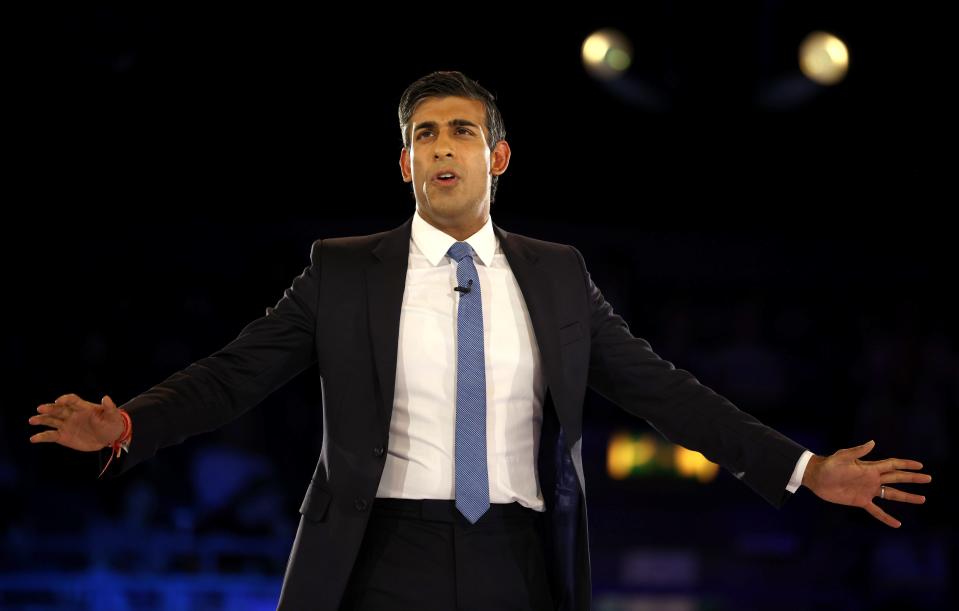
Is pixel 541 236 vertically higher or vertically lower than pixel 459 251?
higher

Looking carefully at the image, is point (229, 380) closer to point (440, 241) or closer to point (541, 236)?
point (440, 241)

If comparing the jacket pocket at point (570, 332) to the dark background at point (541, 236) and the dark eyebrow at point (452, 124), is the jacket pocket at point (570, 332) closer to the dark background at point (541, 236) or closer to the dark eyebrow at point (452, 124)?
the dark eyebrow at point (452, 124)

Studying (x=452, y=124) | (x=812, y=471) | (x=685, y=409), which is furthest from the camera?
(x=452, y=124)

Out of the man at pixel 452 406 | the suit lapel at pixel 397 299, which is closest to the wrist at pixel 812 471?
the man at pixel 452 406

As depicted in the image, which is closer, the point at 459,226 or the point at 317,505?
the point at 317,505

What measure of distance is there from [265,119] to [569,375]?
4303 millimetres

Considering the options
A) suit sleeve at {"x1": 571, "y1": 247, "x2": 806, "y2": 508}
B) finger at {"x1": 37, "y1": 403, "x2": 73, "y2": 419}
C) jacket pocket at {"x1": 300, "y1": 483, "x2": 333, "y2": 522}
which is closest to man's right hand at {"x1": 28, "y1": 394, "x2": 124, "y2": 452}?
finger at {"x1": 37, "y1": 403, "x2": 73, "y2": 419}

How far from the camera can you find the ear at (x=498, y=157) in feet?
8.05

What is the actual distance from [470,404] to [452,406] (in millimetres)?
41

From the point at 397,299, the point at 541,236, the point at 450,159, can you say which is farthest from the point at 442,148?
the point at 541,236

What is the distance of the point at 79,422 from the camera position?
1820 mm

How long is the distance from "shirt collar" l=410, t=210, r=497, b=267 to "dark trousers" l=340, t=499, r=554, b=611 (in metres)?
0.50

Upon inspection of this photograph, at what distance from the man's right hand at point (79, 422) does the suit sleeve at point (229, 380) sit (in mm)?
45

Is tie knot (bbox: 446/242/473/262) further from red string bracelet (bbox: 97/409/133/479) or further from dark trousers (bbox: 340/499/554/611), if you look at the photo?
red string bracelet (bbox: 97/409/133/479)
